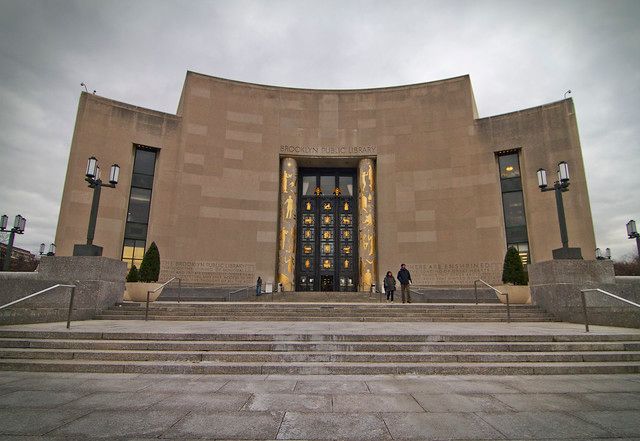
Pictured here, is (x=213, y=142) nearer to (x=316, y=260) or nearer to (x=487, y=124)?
(x=316, y=260)

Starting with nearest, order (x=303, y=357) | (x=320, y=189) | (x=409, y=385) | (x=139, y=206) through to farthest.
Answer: (x=409, y=385) < (x=303, y=357) < (x=139, y=206) < (x=320, y=189)

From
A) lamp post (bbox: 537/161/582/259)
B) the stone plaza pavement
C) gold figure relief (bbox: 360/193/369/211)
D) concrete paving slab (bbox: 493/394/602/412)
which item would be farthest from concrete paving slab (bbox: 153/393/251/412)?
gold figure relief (bbox: 360/193/369/211)

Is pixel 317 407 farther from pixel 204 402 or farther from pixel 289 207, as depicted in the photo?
pixel 289 207

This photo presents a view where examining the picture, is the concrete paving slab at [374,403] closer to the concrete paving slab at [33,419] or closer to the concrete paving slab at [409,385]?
the concrete paving slab at [409,385]

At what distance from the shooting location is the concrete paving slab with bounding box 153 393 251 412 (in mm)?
4176

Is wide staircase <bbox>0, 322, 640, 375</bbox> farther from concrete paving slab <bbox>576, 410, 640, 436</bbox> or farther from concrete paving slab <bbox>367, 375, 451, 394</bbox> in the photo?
concrete paving slab <bbox>576, 410, 640, 436</bbox>

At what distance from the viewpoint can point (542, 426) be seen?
3.66 m

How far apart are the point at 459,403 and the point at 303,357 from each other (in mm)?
2861

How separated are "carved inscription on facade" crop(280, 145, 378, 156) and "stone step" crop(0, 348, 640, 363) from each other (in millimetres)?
19949

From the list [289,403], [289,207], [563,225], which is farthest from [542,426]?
[289,207]

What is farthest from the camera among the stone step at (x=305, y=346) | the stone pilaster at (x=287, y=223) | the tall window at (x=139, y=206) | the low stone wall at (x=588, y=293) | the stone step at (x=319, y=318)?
the stone pilaster at (x=287, y=223)

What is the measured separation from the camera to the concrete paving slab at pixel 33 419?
346 centimetres

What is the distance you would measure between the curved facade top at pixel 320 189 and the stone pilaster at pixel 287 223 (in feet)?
0.33

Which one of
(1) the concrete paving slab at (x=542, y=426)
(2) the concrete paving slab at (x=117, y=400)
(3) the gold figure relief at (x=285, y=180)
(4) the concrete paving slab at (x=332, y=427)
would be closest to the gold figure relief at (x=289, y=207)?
(3) the gold figure relief at (x=285, y=180)
